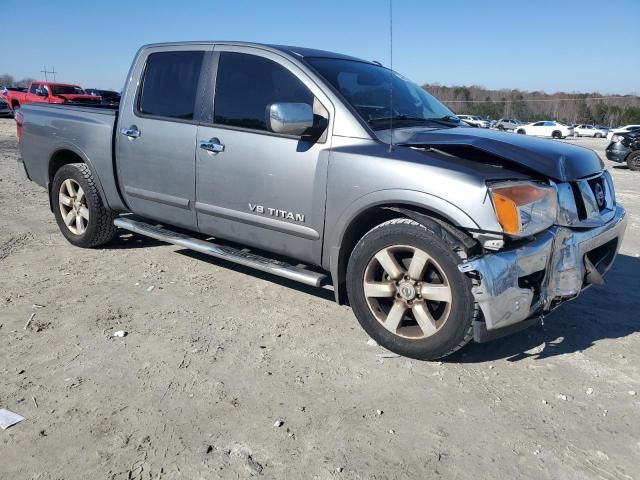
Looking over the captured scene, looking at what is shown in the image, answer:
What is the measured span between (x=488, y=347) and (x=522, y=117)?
194 ft

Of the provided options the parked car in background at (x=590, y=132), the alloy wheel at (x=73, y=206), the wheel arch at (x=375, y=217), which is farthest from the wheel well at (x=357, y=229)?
the parked car in background at (x=590, y=132)

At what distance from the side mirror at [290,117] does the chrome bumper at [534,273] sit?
1319mm

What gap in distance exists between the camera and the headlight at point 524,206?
2746 millimetres

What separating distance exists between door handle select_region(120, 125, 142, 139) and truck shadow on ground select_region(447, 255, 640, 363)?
3.06 metres

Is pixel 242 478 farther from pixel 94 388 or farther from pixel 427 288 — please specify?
pixel 427 288

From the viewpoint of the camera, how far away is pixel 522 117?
57.0 meters

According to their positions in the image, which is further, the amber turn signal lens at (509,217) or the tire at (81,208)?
the tire at (81,208)

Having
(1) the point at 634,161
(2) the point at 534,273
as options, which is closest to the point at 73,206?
(2) the point at 534,273

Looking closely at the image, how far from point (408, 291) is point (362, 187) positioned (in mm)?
682

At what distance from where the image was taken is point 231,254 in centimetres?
396

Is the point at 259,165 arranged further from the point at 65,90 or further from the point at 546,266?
the point at 65,90

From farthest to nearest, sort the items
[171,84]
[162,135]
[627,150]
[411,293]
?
[627,150] < [171,84] < [162,135] < [411,293]

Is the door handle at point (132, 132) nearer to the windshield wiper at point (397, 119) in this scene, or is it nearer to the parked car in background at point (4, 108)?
the windshield wiper at point (397, 119)

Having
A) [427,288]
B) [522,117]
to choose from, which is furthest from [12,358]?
[522,117]
